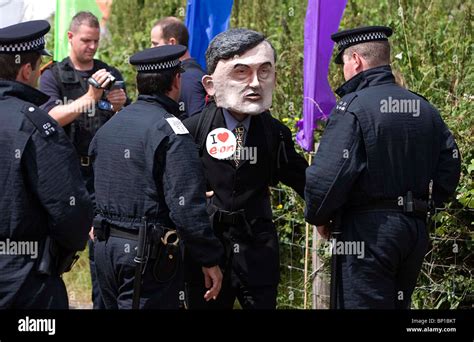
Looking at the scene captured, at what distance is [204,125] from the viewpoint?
19.0ft

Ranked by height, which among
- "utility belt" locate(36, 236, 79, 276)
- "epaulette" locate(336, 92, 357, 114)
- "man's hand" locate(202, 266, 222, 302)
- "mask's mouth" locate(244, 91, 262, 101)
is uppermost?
"mask's mouth" locate(244, 91, 262, 101)

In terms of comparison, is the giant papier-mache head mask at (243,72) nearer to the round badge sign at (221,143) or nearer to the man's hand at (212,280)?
the round badge sign at (221,143)

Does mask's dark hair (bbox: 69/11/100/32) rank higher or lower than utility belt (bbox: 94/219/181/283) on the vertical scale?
higher

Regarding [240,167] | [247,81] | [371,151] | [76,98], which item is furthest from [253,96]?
[76,98]

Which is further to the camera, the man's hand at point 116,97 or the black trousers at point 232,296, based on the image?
the man's hand at point 116,97

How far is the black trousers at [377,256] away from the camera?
526cm

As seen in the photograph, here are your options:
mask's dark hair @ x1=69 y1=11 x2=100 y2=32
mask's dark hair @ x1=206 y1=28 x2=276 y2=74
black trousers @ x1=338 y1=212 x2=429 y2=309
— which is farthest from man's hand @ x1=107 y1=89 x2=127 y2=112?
black trousers @ x1=338 y1=212 x2=429 y2=309

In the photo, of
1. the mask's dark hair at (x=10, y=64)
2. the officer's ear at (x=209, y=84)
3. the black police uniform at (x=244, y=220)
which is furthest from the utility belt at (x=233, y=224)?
the mask's dark hair at (x=10, y=64)

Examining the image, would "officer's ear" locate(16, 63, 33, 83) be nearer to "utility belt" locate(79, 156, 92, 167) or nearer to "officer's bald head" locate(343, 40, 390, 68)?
"officer's bald head" locate(343, 40, 390, 68)

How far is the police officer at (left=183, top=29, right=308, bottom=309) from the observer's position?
5.66m

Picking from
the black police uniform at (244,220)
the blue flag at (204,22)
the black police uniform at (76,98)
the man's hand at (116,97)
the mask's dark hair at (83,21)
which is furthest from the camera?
the blue flag at (204,22)

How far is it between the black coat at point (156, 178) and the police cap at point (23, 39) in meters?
0.68

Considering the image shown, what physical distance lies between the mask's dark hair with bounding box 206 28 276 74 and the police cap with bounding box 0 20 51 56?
46.8 inches

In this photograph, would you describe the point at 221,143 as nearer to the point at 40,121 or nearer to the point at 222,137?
the point at 222,137
